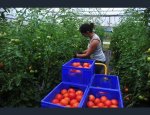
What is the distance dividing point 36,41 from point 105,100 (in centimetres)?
143

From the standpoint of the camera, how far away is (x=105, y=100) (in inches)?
79.7

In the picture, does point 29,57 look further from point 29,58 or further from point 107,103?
point 107,103

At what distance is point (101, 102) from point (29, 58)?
1.29 metres

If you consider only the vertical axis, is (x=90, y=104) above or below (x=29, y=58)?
below

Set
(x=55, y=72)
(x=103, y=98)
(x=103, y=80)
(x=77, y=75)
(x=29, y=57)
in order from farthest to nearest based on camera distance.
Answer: (x=55, y=72) < (x=29, y=57) < (x=103, y=80) < (x=77, y=75) < (x=103, y=98)

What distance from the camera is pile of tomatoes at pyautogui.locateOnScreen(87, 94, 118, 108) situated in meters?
1.93

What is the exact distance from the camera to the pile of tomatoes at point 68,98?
75.6 inches

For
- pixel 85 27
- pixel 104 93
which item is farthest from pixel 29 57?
pixel 104 93

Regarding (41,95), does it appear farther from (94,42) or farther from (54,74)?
(94,42)

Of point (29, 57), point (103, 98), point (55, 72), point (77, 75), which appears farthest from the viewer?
point (55, 72)

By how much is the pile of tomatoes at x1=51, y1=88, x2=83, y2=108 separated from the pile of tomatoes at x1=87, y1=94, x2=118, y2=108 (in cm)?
11

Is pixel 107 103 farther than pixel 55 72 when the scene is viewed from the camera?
No

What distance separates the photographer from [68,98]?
203 cm

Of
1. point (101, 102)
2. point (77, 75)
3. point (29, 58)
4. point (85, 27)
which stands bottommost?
point (101, 102)
